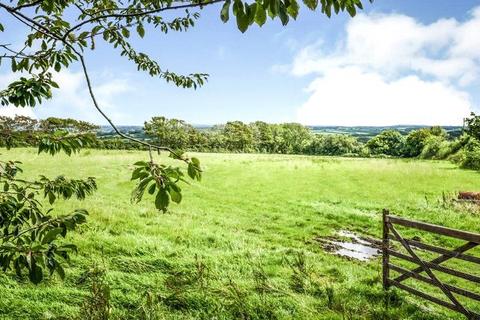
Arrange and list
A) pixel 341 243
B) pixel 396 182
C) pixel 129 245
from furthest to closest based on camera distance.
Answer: pixel 396 182
pixel 341 243
pixel 129 245

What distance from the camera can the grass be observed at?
6.57 meters

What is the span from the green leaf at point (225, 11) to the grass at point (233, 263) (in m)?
4.30

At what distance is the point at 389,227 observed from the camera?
8789 mm

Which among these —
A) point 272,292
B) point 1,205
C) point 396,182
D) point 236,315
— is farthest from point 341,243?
point 396,182

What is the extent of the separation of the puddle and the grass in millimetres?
576

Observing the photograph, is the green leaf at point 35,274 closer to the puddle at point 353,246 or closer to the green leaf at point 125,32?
the green leaf at point 125,32

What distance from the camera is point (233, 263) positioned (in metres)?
9.25

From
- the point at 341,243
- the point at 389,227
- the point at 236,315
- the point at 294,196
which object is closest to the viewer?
the point at 236,315

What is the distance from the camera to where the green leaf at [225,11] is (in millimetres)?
1726

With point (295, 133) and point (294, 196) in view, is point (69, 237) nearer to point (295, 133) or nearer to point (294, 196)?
point (294, 196)

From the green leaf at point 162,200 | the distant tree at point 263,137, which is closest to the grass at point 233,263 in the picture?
the green leaf at point 162,200

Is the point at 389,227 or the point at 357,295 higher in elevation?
the point at 389,227

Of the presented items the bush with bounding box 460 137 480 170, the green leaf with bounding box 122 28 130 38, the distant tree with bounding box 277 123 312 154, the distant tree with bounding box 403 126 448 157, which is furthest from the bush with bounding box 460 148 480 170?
the distant tree with bounding box 277 123 312 154

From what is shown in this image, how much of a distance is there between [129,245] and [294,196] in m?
15.5
